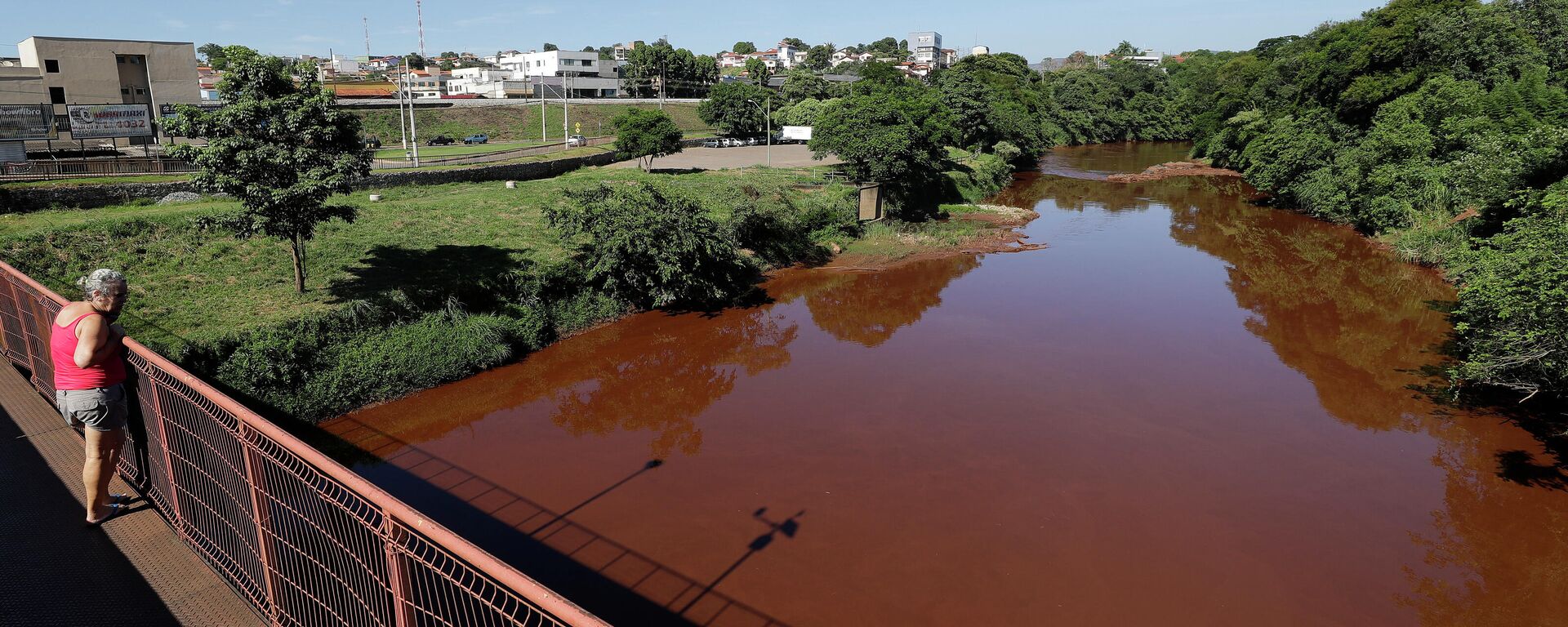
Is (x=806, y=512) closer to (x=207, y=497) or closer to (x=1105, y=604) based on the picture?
(x=1105, y=604)

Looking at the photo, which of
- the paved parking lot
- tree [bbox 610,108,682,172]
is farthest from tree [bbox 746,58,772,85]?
tree [bbox 610,108,682,172]

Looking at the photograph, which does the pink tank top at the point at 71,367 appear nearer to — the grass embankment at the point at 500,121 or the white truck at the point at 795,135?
the grass embankment at the point at 500,121

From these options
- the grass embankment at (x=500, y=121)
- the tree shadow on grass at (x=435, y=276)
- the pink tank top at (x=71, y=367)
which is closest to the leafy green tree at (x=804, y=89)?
the grass embankment at (x=500, y=121)

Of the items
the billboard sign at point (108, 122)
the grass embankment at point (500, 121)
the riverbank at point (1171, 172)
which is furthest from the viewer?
the grass embankment at point (500, 121)

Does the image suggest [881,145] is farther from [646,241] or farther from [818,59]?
[818,59]

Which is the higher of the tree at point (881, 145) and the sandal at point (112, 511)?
the tree at point (881, 145)

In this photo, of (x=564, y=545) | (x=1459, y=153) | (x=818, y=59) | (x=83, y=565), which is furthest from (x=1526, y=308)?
(x=818, y=59)

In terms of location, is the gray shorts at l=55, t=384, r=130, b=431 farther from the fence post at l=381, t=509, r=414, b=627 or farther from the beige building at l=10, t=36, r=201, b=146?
the beige building at l=10, t=36, r=201, b=146
